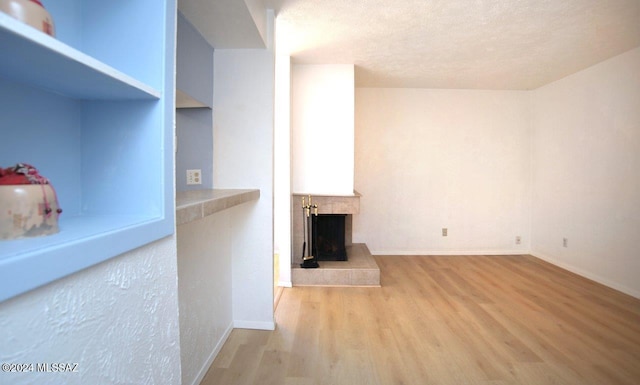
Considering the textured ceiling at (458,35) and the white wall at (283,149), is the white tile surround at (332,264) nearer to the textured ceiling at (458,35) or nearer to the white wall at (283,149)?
the white wall at (283,149)

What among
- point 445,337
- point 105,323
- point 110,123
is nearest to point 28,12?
point 110,123

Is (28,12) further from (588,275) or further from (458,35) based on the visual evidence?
(588,275)

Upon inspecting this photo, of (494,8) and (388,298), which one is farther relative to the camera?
(388,298)

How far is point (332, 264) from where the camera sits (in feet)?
11.9

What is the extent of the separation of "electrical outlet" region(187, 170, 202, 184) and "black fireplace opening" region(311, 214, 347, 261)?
1.76m

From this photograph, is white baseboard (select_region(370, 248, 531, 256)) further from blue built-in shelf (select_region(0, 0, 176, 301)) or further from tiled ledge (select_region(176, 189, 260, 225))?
blue built-in shelf (select_region(0, 0, 176, 301))

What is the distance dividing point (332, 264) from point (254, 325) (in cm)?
133

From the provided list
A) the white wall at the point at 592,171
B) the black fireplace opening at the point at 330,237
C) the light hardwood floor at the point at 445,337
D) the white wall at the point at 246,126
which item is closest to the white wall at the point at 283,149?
the black fireplace opening at the point at 330,237

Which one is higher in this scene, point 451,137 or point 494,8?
point 494,8

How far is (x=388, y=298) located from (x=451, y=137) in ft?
9.26

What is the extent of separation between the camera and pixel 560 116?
419cm

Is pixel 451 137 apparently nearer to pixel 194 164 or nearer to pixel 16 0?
pixel 194 164

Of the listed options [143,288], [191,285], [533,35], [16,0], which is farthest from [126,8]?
[533,35]

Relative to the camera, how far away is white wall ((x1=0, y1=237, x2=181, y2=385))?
484mm
